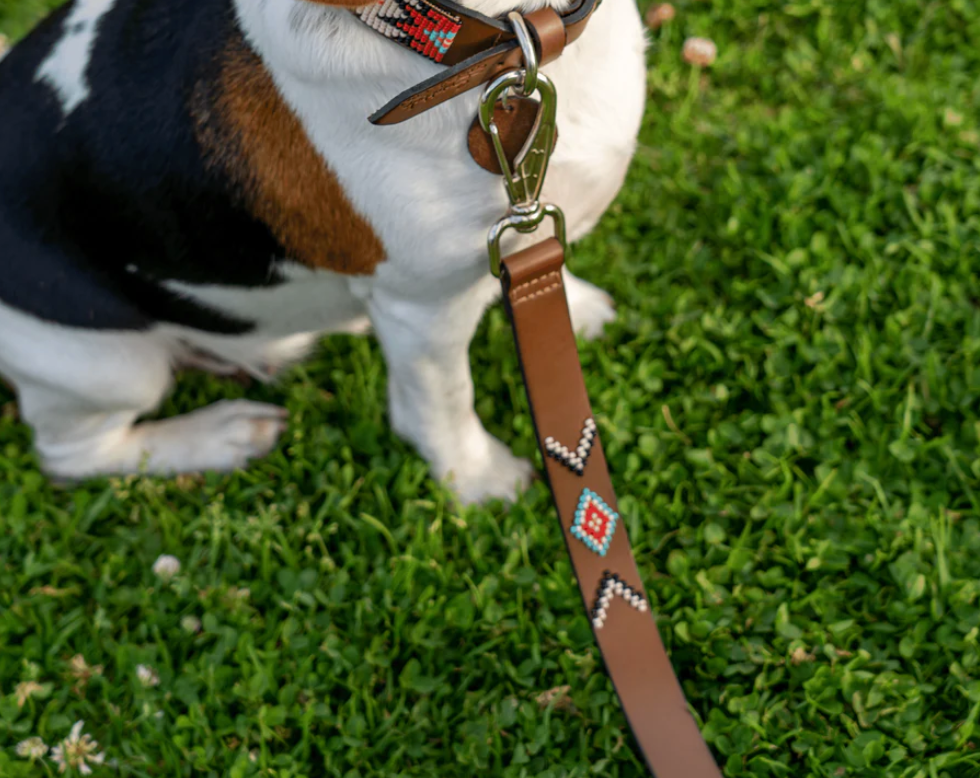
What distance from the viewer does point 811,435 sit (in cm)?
312

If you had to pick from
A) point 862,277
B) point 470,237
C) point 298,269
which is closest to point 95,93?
point 298,269

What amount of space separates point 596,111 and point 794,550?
142 cm

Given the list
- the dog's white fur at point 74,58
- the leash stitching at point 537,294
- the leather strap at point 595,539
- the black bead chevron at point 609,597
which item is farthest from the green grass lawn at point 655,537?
the dog's white fur at point 74,58

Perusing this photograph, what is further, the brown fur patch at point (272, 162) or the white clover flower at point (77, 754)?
the white clover flower at point (77, 754)

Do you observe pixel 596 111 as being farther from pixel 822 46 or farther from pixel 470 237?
pixel 822 46

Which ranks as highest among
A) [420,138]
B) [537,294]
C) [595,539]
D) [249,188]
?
[420,138]

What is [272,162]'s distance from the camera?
7.48 feet

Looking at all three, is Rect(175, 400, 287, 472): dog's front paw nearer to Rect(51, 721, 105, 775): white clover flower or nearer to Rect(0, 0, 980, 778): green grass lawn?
Rect(0, 0, 980, 778): green grass lawn

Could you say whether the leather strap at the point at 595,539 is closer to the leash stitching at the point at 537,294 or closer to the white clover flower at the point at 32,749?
the leash stitching at the point at 537,294

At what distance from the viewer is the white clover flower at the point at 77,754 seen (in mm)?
2674

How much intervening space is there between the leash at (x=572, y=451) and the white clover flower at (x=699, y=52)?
218 cm

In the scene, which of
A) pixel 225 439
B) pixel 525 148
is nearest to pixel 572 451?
pixel 525 148

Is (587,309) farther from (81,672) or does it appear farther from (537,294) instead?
(81,672)

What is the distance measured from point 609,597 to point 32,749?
165 cm
